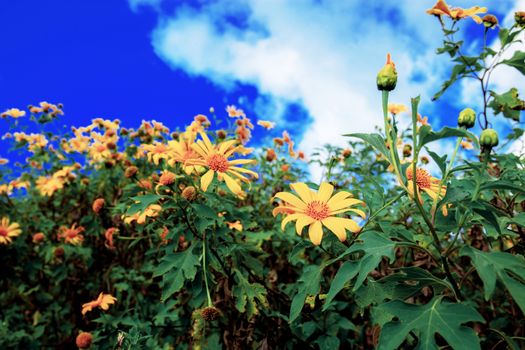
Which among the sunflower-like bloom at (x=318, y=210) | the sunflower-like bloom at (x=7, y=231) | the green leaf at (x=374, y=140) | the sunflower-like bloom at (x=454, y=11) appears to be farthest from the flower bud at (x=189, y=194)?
the sunflower-like bloom at (x=7, y=231)

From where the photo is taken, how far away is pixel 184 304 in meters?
2.51

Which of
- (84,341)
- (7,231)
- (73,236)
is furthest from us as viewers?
(7,231)

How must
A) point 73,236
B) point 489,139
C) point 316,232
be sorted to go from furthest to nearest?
1. point 73,236
2. point 316,232
3. point 489,139

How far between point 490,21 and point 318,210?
1683 mm

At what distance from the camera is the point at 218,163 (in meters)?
1.55

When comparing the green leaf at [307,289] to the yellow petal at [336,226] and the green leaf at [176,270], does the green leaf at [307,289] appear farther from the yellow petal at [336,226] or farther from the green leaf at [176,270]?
the green leaf at [176,270]

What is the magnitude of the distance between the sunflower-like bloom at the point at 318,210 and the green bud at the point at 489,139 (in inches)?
12.8

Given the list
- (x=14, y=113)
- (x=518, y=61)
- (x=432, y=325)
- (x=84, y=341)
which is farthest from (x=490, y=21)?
(x=14, y=113)

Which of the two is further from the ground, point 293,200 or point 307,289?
point 293,200

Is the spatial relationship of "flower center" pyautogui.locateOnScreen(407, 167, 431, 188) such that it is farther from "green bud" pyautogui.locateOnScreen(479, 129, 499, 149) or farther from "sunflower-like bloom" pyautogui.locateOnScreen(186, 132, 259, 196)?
"sunflower-like bloom" pyautogui.locateOnScreen(186, 132, 259, 196)

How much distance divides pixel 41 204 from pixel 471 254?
3743mm

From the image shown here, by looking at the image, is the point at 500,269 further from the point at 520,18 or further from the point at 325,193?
the point at 520,18

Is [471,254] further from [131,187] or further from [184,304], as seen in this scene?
[184,304]

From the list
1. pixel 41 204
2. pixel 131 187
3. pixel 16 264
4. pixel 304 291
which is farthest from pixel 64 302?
pixel 304 291
